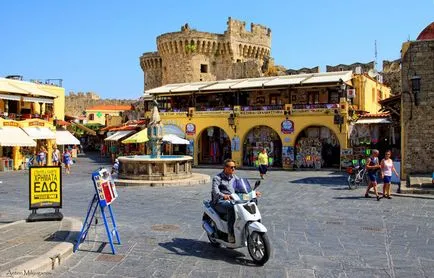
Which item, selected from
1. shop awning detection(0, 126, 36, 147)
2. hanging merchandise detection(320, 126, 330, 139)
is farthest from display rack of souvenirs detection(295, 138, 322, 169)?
shop awning detection(0, 126, 36, 147)

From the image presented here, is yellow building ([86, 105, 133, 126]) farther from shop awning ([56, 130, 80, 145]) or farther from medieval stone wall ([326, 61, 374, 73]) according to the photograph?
medieval stone wall ([326, 61, 374, 73])

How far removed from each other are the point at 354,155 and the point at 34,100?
21425mm

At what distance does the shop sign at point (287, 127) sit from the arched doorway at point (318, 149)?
32.6 inches

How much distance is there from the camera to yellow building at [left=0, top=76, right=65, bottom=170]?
89.2 ft

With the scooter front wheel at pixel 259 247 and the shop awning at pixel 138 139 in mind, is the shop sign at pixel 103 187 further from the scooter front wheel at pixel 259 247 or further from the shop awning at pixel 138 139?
the shop awning at pixel 138 139

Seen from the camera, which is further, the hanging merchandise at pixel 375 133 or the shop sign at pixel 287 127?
the shop sign at pixel 287 127

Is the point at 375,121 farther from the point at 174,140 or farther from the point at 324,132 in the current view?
the point at 174,140

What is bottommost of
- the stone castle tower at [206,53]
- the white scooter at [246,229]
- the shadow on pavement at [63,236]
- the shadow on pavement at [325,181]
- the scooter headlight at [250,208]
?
the shadow on pavement at [325,181]

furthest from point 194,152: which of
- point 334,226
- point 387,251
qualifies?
point 387,251

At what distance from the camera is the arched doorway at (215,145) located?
33.0m

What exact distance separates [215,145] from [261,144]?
4.05 m

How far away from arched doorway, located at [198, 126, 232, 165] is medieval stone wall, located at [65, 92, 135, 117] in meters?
42.8

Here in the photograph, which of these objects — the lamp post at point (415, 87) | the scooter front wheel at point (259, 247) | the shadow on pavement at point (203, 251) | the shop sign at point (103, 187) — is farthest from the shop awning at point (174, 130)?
the scooter front wheel at point (259, 247)

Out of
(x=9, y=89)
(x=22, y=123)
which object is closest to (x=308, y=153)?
(x=22, y=123)
